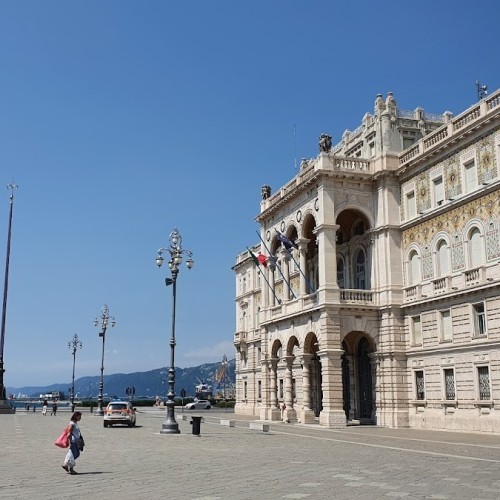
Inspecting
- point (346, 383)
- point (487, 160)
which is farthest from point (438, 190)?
point (346, 383)

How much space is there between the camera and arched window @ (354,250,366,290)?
152 feet

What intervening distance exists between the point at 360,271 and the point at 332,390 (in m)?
9.16

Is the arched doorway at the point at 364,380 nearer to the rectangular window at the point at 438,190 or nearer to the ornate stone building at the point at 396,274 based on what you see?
the ornate stone building at the point at 396,274

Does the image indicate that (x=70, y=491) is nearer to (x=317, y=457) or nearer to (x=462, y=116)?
(x=317, y=457)

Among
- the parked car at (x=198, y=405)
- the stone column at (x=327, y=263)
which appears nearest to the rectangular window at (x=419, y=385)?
the stone column at (x=327, y=263)

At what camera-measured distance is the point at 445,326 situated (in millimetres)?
37844

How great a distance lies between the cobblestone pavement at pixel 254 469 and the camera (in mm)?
13875

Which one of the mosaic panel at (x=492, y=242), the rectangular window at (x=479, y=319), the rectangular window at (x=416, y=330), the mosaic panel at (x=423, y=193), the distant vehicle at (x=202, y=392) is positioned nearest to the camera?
the mosaic panel at (x=492, y=242)

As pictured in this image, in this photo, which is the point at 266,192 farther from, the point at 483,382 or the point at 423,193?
the point at 483,382

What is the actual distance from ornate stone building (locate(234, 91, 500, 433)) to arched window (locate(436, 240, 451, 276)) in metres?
0.11

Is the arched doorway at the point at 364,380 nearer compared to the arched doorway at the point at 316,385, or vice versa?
the arched doorway at the point at 364,380

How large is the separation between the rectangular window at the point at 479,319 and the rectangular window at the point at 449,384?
3016 mm

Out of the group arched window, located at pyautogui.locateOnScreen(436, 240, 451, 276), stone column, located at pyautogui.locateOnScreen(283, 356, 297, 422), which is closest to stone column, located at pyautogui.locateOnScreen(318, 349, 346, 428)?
Answer: stone column, located at pyautogui.locateOnScreen(283, 356, 297, 422)

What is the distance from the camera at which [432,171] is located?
39812 millimetres
